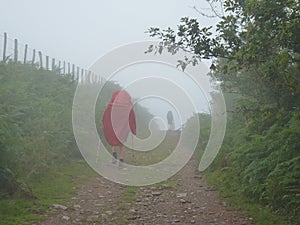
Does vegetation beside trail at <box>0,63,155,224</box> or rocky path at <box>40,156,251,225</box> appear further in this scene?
vegetation beside trail at <box>0,63,155,224</box>

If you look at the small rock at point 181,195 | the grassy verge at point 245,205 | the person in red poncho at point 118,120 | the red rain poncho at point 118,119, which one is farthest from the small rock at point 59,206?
the red rain poncho at point 118,119

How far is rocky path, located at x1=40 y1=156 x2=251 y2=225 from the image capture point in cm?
530

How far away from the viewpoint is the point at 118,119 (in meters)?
10.5

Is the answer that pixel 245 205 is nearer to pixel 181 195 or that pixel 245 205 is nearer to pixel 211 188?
pixel 181 195

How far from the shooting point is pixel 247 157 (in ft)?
23.4

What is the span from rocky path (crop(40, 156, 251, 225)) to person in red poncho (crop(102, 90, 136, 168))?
2276 mm

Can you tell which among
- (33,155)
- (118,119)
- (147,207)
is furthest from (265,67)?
(118,119)

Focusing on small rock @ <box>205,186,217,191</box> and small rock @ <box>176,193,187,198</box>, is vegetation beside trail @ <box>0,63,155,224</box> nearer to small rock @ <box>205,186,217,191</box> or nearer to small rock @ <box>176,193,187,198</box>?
small rock @ <box>176,193,187,198</box>

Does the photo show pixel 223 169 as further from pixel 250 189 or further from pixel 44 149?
pixel 44 149

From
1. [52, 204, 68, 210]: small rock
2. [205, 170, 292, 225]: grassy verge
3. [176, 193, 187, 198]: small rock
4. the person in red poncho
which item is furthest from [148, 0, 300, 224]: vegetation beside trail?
the person in red poncho

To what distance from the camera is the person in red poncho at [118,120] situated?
10055 millimetres

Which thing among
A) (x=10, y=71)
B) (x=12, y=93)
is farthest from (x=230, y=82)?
(x=10, y=71)

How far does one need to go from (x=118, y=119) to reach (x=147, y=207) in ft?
15.4

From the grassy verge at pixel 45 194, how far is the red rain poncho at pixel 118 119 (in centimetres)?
129
